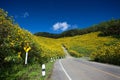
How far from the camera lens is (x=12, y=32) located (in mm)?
11055

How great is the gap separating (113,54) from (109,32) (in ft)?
308

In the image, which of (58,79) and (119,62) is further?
(119,62)

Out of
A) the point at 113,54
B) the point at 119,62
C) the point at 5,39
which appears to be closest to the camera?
the point at 5,39

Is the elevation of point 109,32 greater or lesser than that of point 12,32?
greater

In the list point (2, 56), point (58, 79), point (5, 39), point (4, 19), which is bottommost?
point (58, 79)

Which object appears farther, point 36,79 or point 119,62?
point 119,62

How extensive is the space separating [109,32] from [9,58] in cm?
11463

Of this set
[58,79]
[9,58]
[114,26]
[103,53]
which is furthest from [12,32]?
[114,26]

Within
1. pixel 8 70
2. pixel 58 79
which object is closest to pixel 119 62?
pixel 58 79

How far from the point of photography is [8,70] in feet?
39.0

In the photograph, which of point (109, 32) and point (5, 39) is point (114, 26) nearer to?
point (109, 32)

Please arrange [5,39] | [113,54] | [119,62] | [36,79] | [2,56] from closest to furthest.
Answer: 1. [5,39]
2. [2,56]
3. [36,79]
4. [119,62]
5. [113,54]

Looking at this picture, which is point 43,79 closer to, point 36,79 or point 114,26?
point 36,79

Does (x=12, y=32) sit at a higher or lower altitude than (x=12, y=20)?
lower
